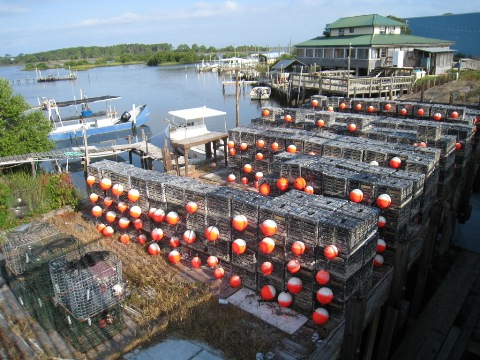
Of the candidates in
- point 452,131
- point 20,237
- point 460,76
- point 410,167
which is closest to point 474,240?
point 452,131

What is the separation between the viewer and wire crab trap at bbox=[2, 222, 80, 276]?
8.42m

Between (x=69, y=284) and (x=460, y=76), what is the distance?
38.3 m

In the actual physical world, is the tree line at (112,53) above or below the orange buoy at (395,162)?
above

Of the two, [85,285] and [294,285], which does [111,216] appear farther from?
[294,285]

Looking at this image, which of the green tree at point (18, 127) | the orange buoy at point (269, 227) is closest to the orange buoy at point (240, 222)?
the orange buoy at point (269, 227)

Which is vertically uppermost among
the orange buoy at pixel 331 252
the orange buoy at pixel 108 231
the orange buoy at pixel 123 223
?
the orange buoy at pixel 331 252

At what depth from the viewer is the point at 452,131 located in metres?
14.8

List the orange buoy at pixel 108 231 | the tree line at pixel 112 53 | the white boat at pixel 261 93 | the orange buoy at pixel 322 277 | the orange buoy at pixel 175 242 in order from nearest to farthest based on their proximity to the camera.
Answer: the orange buoy at pixel 322 277
the orange buoy at pixel 175 242
the orange buoy at pixel 108 231
the white boat at pixel 261 93
the tree line at pixel 112 53

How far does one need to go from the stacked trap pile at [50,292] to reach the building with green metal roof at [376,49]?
112 feet

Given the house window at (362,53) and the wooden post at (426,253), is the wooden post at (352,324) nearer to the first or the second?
the wooden post at (426,253)

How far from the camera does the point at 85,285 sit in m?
7.21

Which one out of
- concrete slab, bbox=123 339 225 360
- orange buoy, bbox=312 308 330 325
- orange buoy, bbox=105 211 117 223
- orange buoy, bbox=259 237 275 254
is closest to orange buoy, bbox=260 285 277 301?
orange buoy, bbox=259 237 275 254

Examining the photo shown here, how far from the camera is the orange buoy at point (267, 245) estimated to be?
780cm

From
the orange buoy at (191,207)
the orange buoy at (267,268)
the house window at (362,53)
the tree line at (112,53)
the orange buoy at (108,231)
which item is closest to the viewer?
the orange buoy at (267,268)
